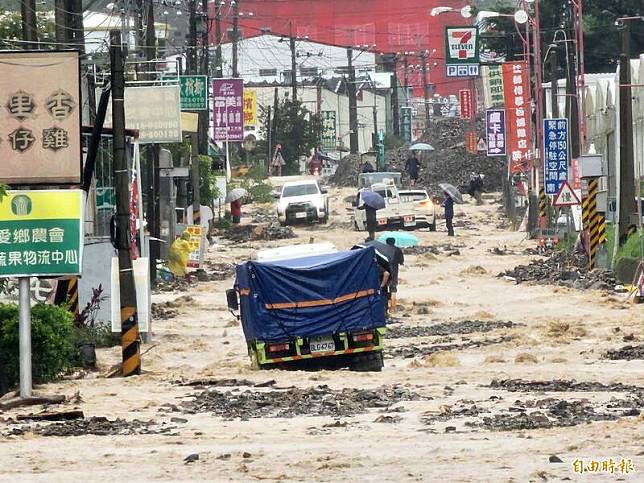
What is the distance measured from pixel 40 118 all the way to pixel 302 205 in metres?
42.8

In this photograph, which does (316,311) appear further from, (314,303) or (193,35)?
(193,35)

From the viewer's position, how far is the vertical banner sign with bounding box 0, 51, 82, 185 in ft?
70.7

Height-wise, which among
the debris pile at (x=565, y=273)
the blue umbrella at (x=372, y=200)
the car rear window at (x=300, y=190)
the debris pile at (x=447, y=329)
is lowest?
the debris pile at (x=447, y=329)

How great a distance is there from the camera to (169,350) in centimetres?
2867

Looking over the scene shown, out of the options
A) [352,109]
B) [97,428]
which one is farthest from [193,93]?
[352,109]

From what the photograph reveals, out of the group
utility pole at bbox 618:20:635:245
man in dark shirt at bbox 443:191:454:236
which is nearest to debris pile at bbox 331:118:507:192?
man in dark shirt at bbox 443:191:454:236

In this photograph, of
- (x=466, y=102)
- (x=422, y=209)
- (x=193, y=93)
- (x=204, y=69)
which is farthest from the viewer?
(x=466, y=102)

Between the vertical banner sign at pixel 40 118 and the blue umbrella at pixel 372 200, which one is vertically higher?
the vertical banner sign at pixel 40 118

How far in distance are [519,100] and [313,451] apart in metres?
46.8

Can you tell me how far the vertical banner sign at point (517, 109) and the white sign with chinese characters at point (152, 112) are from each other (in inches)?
1044

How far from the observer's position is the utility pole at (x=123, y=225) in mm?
23734

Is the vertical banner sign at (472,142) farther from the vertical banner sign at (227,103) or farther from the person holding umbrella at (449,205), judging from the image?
the person holding umbrella at (449,205)

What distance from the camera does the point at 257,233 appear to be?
6053cm

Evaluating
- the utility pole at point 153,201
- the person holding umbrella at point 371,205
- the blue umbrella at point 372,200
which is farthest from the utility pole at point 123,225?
the blue umbrella at point 372,200
